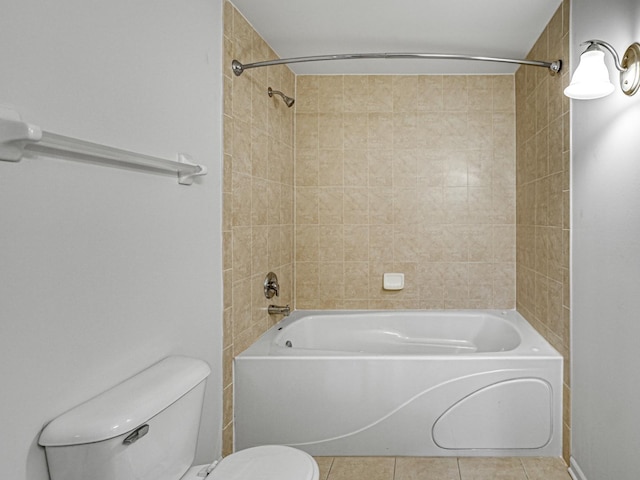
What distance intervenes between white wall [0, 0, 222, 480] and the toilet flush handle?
0.18 m

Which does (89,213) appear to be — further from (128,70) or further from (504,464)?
(504,464)

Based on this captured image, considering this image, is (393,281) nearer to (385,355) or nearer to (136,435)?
(385,355)

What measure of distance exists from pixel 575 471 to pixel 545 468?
0.15 m

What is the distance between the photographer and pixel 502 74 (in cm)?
343

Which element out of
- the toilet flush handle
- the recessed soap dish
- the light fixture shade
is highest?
the light fixture shade

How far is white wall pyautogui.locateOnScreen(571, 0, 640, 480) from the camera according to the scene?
1.69 m

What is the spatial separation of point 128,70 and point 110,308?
0.78 m

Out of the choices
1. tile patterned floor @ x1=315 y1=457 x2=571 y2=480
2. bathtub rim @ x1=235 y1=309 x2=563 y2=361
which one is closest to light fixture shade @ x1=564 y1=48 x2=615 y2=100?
bathtub rim @ x1=235 y1=309 x2=563 y2=361

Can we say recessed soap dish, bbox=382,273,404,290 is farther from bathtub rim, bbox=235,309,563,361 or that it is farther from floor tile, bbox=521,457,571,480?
floor tile, bbox=521,457,571,480

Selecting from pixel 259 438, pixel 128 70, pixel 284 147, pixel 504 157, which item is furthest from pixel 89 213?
pixel 504 157

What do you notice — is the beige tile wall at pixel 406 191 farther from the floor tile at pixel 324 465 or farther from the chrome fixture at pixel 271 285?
the floor tile at pixel 324 465

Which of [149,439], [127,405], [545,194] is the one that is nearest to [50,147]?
[127,405]

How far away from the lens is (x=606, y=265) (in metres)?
1.90

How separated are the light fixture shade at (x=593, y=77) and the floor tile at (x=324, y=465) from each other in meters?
2.08
